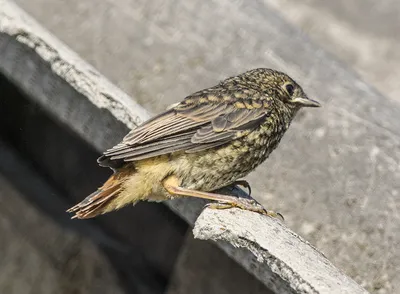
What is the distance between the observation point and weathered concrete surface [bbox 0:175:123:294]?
4156 mm

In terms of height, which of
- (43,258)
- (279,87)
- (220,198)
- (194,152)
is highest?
(279,87)

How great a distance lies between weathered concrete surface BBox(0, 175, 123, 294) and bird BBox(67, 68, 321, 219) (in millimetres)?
663

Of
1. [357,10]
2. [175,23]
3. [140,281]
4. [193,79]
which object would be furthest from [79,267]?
[357,10]

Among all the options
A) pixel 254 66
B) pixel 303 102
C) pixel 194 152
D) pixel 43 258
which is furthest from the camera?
pixel 254 66

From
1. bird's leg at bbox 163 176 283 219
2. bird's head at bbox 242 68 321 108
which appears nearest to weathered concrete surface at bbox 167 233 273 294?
bird's leg at bbox 163 176 283 219

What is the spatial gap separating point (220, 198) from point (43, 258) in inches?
46.2

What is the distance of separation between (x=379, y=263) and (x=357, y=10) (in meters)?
3.82

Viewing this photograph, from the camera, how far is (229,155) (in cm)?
366

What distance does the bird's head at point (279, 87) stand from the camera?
159 inches

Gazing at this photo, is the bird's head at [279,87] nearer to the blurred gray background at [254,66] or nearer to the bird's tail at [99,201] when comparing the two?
the blurred gray background at [254,66]

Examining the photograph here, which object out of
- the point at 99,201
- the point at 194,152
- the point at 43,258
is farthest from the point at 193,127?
the point at 43,258

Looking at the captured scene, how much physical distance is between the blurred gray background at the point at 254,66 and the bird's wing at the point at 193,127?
0.66 m

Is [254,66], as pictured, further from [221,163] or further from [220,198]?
[220,198]

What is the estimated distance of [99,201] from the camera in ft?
11.6
